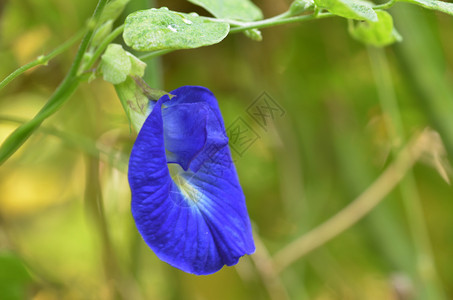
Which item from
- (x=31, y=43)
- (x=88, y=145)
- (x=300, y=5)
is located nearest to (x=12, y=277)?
(x=88, y=145)

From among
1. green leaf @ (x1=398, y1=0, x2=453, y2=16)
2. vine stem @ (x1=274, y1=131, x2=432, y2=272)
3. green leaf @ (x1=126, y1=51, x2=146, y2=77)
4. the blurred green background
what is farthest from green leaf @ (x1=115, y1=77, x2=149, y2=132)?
vine stem @ (x1=274, y1=131, x2=432, y2=272)

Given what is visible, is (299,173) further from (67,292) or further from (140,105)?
(140,105)

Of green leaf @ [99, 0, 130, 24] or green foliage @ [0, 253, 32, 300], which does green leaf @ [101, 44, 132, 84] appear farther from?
green foliage @ [0, 253, 32, 300]

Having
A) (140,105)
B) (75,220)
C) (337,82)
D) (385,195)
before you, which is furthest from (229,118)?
(140,105)

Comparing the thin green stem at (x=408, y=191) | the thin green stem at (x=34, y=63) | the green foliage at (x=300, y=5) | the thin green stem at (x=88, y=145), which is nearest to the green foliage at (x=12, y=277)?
the thin green stem at (x=88, y=145)

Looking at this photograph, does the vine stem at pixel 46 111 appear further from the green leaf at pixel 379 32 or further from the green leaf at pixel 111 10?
the green leaf at pixel 379 32

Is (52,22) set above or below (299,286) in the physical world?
above

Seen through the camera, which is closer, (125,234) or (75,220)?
(125,234)
